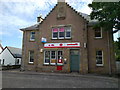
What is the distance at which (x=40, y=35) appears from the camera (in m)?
17.1

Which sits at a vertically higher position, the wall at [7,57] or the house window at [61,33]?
the house window at [61,33]

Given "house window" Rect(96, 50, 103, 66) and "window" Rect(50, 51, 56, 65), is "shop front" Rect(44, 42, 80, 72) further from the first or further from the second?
"house window" Rect(96, 50, 103, 66)

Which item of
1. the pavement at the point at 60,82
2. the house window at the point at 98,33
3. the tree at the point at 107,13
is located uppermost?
the tree at the point at 107,13

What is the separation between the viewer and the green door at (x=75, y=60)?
1523 cm

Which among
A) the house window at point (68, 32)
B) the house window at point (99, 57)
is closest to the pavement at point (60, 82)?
the house window at point (99, 57)

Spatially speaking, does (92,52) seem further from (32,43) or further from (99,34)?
(32,43)

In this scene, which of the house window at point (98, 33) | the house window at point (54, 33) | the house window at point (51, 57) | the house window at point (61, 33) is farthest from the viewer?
the house window at point (54, 33)

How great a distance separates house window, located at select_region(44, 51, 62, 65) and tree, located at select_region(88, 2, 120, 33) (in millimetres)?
7092

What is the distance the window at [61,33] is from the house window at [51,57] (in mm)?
2406

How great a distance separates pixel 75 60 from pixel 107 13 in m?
7.31

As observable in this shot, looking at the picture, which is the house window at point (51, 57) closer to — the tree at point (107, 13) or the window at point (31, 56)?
the window at point (31, 56)

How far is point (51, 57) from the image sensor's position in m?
16.2

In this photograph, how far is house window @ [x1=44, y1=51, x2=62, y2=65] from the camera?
52.4 feet

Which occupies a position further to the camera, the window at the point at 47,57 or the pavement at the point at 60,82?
the window at the point at 47,57
